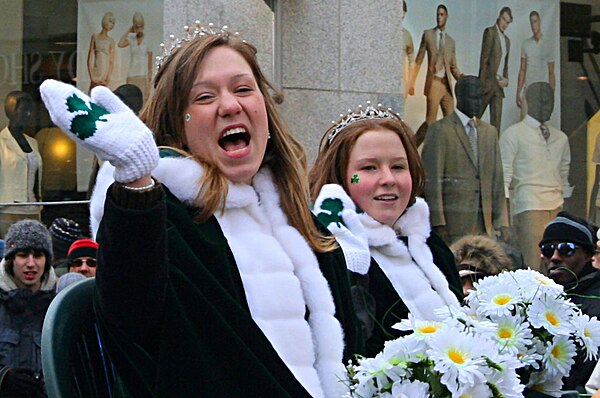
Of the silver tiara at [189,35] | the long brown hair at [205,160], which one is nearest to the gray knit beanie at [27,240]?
the silver tiara at [189,35]

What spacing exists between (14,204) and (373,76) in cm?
296

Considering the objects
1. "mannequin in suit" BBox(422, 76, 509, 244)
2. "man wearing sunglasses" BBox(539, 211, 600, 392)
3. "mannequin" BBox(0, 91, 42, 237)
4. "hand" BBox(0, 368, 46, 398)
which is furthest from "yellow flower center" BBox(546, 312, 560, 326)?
"mannequin in suit" BBox(422, 76, 509, 244)

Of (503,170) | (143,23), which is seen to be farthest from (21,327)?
(503,170)

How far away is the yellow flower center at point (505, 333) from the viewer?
311 cm

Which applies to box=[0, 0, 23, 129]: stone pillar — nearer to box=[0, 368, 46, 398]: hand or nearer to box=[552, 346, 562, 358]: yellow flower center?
box=[0, 368, 46, 398]: hand

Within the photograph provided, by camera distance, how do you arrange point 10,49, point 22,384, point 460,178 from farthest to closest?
point 460,178
point 10,49
point 22,384

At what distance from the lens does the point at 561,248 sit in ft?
25.5

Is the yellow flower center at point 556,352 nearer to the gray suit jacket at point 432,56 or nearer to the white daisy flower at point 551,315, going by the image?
the white daisy flower at point 551,315

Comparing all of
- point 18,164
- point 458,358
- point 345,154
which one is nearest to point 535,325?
point 458,358

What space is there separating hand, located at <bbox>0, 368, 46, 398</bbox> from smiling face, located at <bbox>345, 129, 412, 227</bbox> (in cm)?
280

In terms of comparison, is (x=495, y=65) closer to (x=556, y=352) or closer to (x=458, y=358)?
(x=556, y=352)

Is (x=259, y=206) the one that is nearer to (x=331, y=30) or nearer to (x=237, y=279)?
(x=237, y=279)

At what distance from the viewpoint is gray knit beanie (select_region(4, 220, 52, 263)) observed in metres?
7.72

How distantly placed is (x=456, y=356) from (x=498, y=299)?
59 cm
